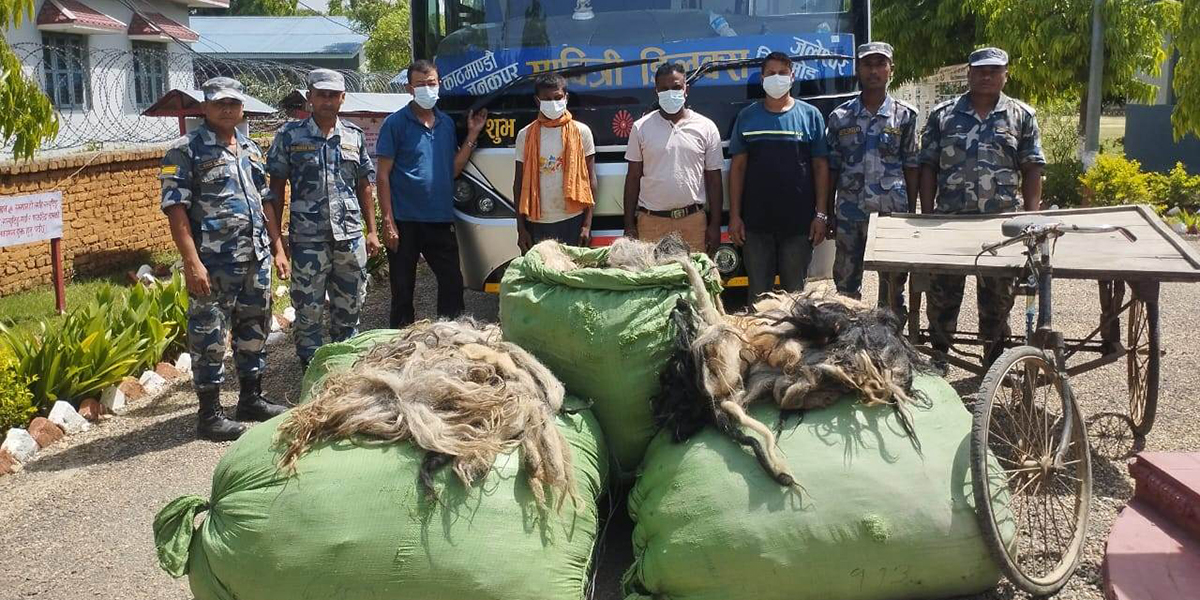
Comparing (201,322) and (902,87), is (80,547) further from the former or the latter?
(902,87)

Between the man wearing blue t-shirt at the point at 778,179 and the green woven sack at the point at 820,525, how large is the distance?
2375 millimetres

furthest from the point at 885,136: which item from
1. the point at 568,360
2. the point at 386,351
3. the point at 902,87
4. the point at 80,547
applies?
the point at 902,87

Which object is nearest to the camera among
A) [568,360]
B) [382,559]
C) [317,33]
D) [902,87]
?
[382,559]

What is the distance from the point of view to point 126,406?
5727 mm

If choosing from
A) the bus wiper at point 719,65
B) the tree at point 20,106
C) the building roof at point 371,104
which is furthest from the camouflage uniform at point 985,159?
the building roof at point 371,104

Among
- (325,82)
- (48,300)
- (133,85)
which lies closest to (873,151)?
(325,82)

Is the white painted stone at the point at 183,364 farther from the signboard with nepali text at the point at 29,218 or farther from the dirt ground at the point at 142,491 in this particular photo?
the signboard with nepali text at the point at 29,218

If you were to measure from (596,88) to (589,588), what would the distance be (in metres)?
3.35

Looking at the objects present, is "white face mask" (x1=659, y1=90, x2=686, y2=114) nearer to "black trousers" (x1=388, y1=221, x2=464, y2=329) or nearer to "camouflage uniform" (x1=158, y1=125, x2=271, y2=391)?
"black trousers" (x1=388, y1=221, x2=464, y2=329)

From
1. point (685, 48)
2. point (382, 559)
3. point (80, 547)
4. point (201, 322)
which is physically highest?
point (685, 48)

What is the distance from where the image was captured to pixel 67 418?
17.4 ft

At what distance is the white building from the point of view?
17734 millimetres

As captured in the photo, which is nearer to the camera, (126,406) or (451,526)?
(451,526)

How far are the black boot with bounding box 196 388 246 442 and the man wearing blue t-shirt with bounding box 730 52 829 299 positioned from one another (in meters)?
2.76
